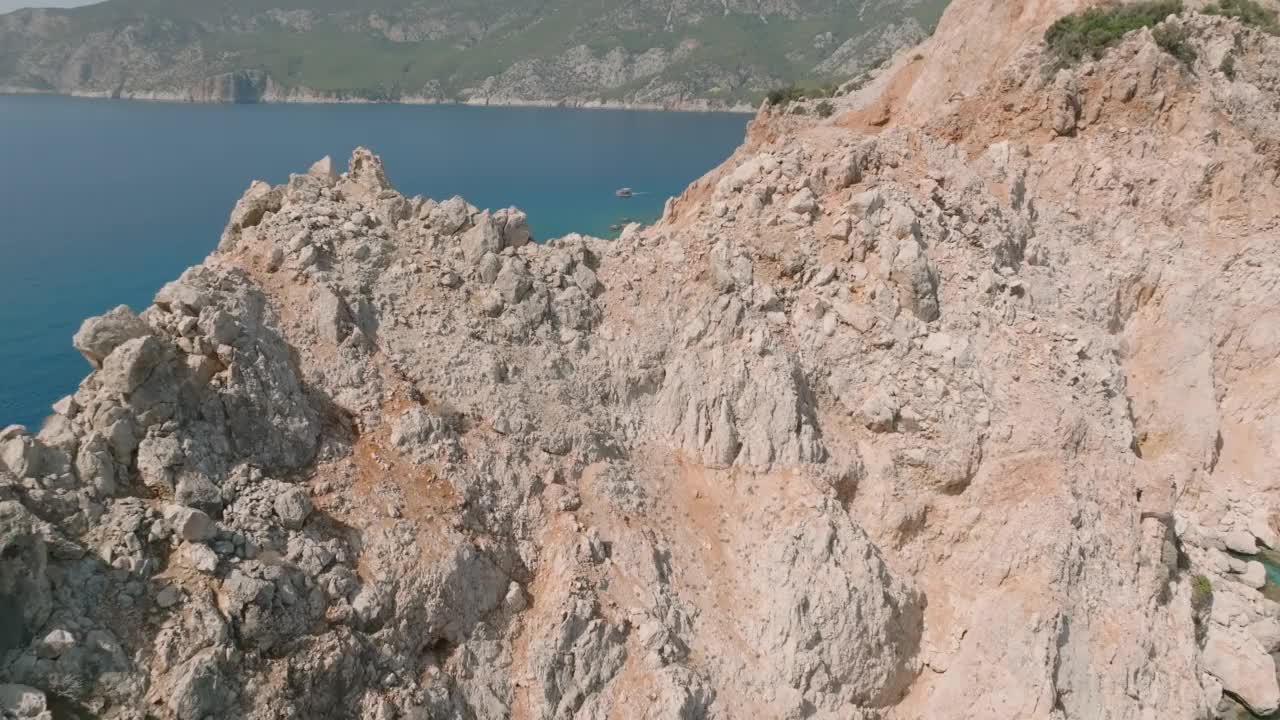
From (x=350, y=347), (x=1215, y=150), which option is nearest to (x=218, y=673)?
(x=350, y=347)

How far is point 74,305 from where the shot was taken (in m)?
53.4

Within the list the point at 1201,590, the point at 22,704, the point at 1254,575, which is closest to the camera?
the point at 22,704

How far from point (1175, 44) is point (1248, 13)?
521 cm

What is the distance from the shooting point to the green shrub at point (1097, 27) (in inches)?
1001

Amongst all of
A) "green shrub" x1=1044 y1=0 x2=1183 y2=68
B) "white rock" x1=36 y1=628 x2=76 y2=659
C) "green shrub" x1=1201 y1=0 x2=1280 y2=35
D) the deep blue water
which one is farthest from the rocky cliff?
the deep blue water

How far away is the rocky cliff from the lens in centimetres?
1080

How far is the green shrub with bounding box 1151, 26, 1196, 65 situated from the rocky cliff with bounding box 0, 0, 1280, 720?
293 inches

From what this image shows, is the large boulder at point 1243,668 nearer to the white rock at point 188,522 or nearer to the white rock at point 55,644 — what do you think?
the white rock at point 188,522

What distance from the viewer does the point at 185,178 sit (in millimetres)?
96625

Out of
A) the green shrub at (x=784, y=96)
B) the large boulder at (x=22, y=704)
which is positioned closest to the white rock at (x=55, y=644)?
the large boulder at (x=22, y=704)

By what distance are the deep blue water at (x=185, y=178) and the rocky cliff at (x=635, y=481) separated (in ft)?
116

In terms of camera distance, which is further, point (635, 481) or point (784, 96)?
point (784, 96)

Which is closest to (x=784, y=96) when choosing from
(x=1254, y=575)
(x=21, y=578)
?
(x=1254, y=575)

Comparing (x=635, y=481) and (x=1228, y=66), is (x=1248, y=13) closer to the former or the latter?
(x=1228, y=66)
